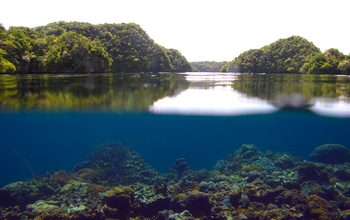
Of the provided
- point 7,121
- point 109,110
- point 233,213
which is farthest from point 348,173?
point 7,121

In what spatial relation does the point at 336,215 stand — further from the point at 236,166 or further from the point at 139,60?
the point at 139,60

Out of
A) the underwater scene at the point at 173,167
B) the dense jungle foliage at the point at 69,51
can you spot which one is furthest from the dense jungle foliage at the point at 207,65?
the underwater scene at the point at 173,167

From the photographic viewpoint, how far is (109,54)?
50094 millimetres

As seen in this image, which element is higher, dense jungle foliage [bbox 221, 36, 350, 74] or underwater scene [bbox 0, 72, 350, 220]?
dense jungle foliage [bbox 221, 36, 350, 74]

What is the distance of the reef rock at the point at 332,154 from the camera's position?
10.4 m

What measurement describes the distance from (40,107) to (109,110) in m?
3.25

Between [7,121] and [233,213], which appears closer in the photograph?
[233,213]

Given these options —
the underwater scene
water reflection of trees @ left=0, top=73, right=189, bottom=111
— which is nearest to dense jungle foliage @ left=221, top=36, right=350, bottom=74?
the underwater scene

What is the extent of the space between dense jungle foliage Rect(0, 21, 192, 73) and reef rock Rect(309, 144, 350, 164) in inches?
893

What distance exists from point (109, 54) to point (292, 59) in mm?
49571

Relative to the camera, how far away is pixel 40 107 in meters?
9.48

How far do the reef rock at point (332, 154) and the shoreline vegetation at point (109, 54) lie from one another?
74.6 ft

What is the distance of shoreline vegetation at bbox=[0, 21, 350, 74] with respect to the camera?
2016cm

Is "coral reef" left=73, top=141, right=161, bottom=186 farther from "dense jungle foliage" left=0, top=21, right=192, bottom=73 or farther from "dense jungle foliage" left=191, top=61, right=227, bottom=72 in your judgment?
"dense jungle foliage" left=191, top=61, right=227, bottom=72
